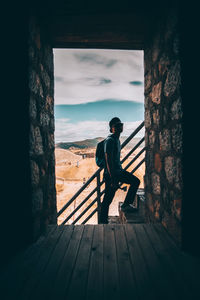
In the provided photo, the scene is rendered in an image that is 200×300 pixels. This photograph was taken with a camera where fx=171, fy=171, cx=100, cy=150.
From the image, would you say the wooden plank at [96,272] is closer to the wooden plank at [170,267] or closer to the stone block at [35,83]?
the wooden plank at [170,267]

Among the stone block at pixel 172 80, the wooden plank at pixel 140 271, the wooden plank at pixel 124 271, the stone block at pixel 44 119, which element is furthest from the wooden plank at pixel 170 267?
the stone block at pixel 44 119

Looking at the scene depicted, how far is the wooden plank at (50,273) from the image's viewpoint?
3.48ft

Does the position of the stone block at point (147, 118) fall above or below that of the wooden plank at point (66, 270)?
above

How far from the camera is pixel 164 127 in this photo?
184cm

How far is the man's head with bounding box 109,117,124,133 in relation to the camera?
2.49 m

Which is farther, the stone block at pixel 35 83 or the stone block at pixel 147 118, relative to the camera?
the stone block at pixel 147 118

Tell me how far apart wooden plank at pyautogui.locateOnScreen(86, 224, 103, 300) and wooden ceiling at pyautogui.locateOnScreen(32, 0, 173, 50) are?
2.34 metres

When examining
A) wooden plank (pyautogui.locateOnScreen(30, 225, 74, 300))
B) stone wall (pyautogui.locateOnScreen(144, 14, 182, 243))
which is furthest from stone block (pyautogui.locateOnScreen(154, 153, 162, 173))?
wooden plank (pyautogui.locateOnScreen(30, 225, 74, 300))

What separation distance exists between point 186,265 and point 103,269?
63 cm

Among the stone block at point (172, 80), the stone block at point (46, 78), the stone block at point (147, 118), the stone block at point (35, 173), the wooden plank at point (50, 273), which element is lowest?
the wooden plank at point (50, 273)

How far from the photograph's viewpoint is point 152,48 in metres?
2.13

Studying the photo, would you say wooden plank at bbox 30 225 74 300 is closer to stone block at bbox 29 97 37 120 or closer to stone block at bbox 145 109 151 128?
stone block at bbox 29 97 37 120

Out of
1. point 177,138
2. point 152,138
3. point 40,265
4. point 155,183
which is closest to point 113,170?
point 155,183

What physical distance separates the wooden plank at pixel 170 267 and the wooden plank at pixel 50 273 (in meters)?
0.80
